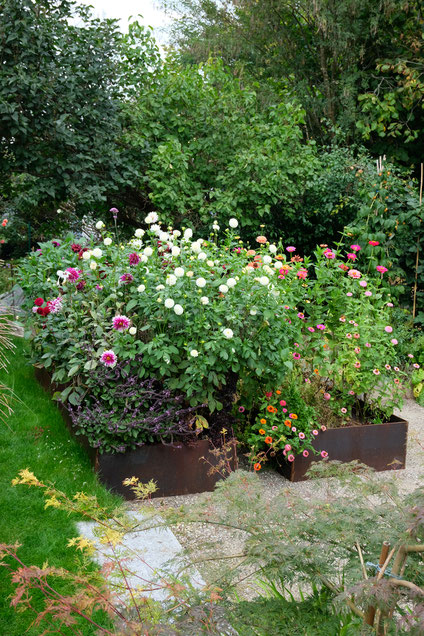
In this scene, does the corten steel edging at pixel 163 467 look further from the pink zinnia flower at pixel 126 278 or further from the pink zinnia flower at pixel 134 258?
the pink zinnia flower at pixel 134 258

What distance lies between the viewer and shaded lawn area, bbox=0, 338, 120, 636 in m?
2.40

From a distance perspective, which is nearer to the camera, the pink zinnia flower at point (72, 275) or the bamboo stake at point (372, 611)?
the bamboo stake at point (372, 611)

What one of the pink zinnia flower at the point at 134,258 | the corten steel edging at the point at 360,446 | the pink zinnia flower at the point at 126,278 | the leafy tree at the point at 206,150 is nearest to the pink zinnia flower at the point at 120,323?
the pink zinnia flower at the point at 126,278

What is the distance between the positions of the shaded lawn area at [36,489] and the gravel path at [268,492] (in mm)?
409

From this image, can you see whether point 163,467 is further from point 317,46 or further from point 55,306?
point 317,46

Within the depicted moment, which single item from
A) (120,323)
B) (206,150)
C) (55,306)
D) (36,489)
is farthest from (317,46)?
(36,489)

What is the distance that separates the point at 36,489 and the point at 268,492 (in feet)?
4.36

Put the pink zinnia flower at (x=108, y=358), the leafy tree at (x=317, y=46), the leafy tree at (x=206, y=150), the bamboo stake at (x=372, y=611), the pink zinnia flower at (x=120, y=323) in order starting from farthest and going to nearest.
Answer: the leafy tree at (x=317, y=46)
the leafy tree at (x=206, y=150)
the pink zinnia flower at (x=120, y=323)
the pink zinnia flower at (x=108, y=358)
the bamboo stake at (x=372, y=611)

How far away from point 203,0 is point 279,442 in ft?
37.3

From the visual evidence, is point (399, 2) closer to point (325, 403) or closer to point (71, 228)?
point (71, 228)

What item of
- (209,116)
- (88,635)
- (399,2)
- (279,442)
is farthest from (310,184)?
(88,635)

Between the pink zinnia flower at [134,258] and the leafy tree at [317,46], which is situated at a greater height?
the leafy tree at [317,46]

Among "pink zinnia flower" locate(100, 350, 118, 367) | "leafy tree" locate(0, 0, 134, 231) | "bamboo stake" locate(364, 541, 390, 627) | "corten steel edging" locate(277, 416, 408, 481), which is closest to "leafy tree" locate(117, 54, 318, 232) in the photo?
"leafy tree" locate(0, 0, 134, 231)

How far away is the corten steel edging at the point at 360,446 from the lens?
11.9 feet
